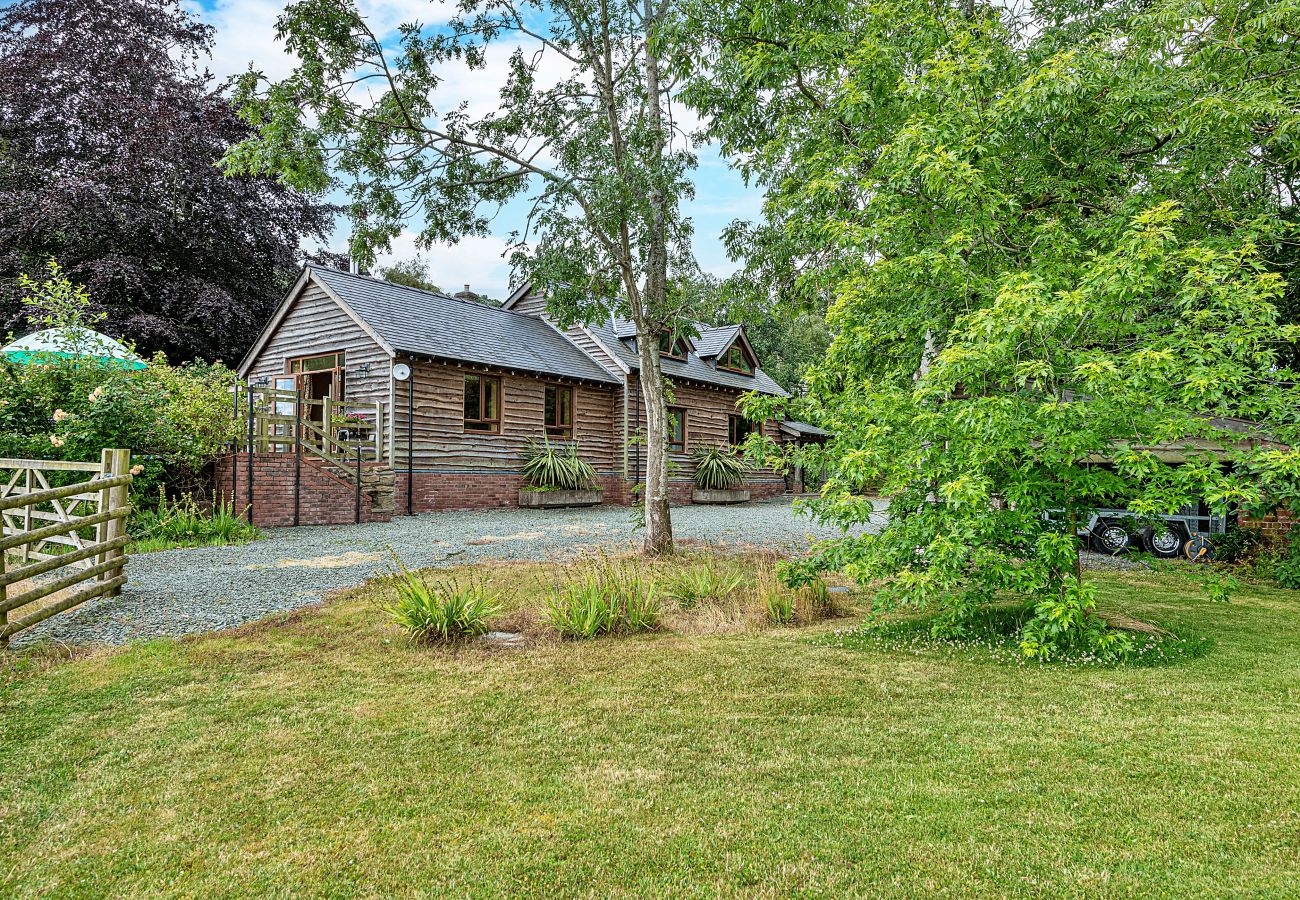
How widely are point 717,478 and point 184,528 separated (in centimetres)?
1512

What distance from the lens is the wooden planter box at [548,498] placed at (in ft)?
59.2

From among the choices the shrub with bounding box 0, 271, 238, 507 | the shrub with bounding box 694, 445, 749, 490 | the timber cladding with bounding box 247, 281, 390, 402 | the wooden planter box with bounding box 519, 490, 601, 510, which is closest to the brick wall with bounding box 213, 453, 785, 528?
the shrub with bounding box 0, 271, 238, 507

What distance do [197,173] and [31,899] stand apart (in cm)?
2599

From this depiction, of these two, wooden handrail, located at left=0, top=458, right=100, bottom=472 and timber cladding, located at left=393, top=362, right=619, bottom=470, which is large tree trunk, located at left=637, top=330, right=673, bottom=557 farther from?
timber cladding, located at left=393, top=362, right=619, bottom=470

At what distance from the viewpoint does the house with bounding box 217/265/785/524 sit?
15.8 metres

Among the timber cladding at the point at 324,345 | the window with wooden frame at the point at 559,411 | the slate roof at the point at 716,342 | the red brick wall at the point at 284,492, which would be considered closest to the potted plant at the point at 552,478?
the window with wooden frame at the point at 559,411

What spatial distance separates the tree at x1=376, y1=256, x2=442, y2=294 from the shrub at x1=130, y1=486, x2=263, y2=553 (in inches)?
1212

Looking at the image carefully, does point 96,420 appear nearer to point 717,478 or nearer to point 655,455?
point 655,455

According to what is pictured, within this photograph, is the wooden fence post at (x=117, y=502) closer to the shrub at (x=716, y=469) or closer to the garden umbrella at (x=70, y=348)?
the garden umbrella at (x=70, y=348)

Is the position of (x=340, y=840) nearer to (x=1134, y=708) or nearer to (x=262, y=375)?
(x=1134, y=708)

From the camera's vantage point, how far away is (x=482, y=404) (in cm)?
1791

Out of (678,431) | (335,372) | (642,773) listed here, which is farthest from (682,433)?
(642,773)

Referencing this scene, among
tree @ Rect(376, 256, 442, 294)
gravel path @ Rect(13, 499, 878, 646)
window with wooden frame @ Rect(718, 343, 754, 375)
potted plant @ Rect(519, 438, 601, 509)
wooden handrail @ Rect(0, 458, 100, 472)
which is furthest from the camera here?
tree @ Rect(376, 256, 442, 294)

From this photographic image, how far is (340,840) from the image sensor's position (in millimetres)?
2711
